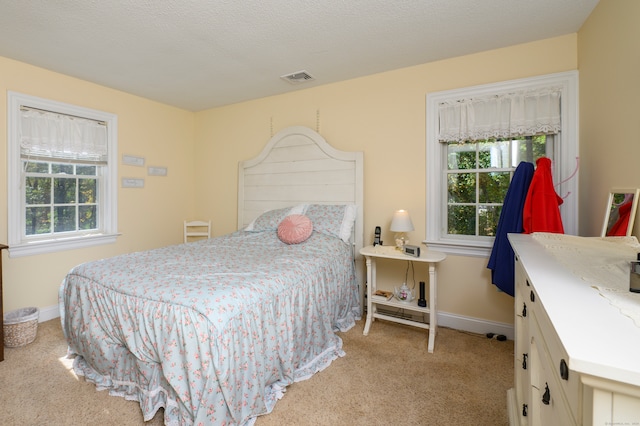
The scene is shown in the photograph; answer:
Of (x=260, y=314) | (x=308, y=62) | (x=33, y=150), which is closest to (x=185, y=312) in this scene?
(x=260, y=314)

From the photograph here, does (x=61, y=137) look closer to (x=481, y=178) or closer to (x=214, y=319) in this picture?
(x=214, y=319)

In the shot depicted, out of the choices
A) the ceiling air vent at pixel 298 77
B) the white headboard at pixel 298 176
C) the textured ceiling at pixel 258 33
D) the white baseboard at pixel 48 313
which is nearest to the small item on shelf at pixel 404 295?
the white headboard at pixel 298 176

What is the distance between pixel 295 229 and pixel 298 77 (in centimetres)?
157

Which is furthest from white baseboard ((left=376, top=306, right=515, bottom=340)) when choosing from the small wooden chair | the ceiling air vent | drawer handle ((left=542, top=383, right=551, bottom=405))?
the small wooden chair

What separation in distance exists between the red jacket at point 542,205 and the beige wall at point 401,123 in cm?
70

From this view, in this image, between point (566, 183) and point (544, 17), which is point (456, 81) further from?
point (566, 183)

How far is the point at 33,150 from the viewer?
294 centimetres

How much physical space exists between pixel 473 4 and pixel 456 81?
83cm

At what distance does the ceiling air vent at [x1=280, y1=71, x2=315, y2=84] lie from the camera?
3096mm

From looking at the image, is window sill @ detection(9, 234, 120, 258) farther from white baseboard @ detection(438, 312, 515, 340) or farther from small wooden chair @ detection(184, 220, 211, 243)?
white baseboard @ detection(438, 312, 515, 340)

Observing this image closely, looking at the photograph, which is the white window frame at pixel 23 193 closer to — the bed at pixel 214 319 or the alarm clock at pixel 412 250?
the bed at pixel 214 319

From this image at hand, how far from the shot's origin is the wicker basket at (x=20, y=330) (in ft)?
8.12

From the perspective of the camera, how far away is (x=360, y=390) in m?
1.95

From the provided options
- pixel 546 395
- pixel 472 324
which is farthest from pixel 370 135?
pixel 546 395
